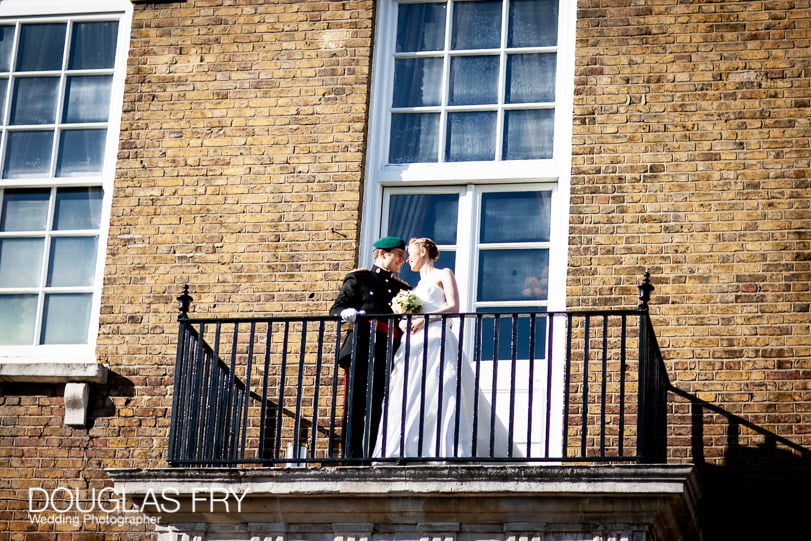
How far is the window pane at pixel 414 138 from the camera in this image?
11891mm

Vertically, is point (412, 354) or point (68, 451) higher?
point (412, 354)

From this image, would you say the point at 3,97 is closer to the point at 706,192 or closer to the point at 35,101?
the point at 35,101

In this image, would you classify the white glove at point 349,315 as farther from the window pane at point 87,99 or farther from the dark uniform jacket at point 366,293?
the window pane at point 87,99

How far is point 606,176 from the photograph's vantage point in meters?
11.3

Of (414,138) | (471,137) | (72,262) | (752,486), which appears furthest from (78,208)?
(752,486)

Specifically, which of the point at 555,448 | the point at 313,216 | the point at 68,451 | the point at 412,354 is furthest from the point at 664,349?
the point at 68,451

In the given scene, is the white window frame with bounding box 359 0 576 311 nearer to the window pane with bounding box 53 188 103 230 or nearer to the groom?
the groom

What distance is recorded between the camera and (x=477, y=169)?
11672 mm

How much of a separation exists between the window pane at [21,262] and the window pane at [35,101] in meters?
0.98

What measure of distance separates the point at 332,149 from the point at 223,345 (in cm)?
161

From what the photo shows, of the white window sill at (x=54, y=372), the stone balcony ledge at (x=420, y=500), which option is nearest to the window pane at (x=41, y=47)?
the white window sill at (x=54, y=372)

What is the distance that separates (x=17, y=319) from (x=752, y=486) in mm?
5432

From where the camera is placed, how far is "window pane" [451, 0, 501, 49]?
12.0 m

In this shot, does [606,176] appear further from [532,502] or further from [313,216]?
[532,502]
